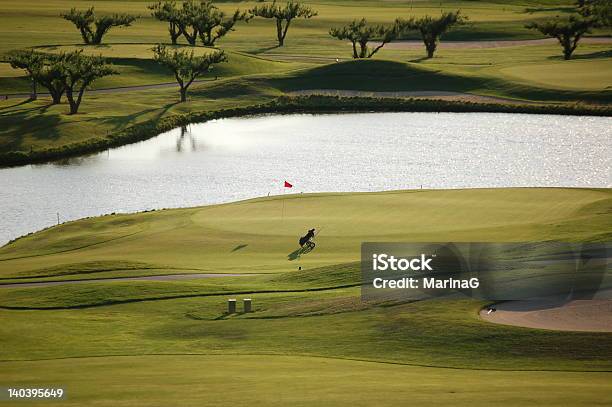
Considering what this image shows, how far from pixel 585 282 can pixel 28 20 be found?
147 metres

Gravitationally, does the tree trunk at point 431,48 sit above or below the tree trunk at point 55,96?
above

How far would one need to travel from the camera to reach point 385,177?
87.1 metres

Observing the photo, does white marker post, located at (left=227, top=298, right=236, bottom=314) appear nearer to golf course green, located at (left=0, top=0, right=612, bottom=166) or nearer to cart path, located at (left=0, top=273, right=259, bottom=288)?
cart path, located at (left=0, top=273, right=259, bottom=288)

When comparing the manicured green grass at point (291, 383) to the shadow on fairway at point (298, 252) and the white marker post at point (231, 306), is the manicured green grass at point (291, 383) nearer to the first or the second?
the white marker post at point (231, 306)

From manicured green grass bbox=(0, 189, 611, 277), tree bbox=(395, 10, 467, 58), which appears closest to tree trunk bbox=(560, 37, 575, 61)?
tree bbox=(395, 10, 467, 58)

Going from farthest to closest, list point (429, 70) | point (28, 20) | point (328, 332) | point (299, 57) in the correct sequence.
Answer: point (28, 20) < point (299, 57) < point (429, 70) < point (328, 332)

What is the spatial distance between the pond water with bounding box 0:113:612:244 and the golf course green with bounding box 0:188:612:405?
12.3 meters

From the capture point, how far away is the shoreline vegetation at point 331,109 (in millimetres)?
105562

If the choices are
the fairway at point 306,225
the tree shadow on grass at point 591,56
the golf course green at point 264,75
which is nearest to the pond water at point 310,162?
the fairway at point 306,225

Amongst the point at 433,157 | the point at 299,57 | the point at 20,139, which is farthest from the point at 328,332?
the point at 299,57

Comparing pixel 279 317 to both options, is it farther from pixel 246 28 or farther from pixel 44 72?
pixel 246 28

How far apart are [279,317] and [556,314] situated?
10266 mm

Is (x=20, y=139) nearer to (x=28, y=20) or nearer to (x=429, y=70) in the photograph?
(x=429, y=70)

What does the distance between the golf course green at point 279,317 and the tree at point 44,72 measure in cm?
4516
